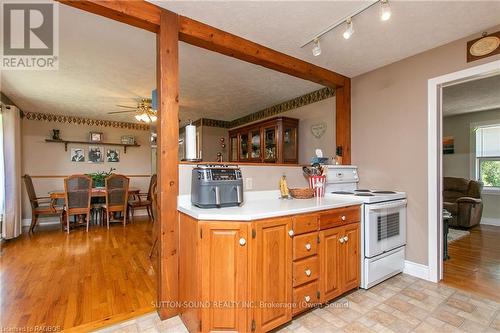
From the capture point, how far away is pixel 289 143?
4.18m

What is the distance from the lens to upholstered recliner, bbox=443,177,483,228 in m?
4.32

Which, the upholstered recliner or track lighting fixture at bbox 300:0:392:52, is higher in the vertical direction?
track lighting fixture at bbox 300:0:392:52

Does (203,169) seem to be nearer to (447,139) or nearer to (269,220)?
(269,220)

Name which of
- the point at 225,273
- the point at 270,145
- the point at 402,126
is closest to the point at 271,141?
the point at 270,145

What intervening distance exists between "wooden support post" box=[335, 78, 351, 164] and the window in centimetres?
384

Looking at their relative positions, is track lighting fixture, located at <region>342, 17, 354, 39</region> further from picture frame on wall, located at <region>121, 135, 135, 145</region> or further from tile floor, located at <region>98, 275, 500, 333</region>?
picture frame on wall, located at <region>121, 135, 135, 145</region>

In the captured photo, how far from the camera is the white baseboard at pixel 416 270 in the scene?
2449 mm

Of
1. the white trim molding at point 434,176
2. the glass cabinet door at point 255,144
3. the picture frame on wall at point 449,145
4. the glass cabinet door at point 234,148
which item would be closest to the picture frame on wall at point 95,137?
the glass cabinet door at point 234,148

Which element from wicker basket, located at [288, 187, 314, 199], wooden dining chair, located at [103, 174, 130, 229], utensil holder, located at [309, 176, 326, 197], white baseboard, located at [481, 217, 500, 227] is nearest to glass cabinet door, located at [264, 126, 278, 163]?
utensil holder, located at [309, 176, 326, 197]

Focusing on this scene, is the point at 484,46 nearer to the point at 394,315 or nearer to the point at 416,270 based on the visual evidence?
the point at 416,270

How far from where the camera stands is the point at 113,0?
1603mm

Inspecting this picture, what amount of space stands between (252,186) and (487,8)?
233 cm

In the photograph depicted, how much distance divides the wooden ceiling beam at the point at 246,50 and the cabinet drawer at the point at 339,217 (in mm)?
1566

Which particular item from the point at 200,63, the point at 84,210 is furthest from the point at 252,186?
the point at 84,210
